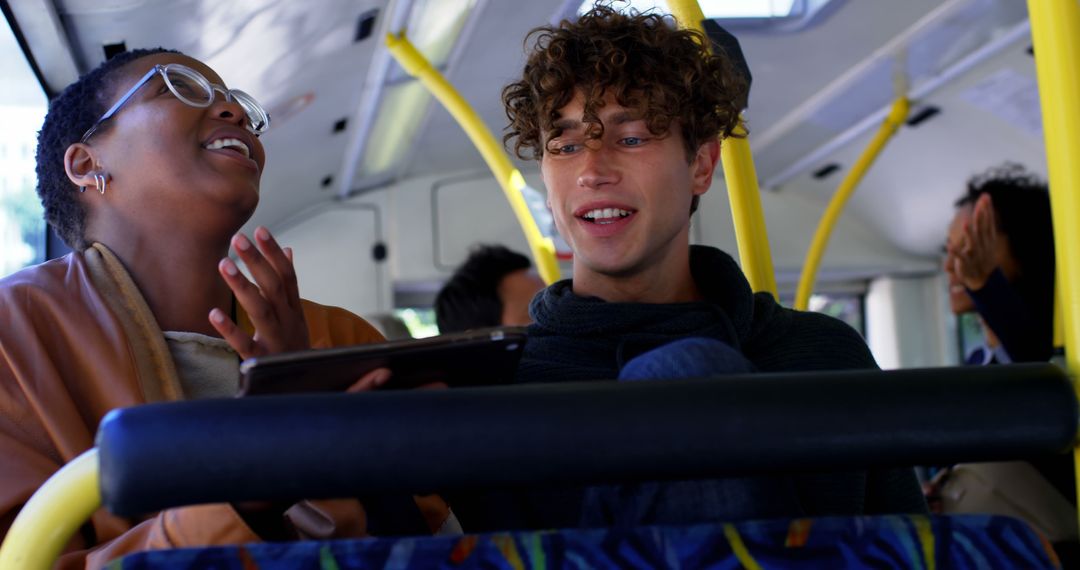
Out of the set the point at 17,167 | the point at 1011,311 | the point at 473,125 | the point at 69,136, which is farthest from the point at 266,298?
the point at 473,125

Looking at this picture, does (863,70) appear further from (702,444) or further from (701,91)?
(702,444)

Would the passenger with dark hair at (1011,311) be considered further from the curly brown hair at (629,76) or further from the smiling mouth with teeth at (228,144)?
the smiling mouth with teeth at (228,144)

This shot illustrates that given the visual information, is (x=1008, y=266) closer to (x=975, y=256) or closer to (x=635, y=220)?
(x=975, y=256)

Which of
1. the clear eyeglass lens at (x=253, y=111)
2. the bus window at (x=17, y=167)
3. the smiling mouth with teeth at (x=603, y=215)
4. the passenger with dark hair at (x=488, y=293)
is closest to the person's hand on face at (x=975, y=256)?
the passenger with dark hair at (x=488, y=293)

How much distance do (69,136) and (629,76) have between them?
1.09 meters

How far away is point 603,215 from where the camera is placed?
5.92 feet

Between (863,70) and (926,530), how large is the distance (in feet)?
15.5

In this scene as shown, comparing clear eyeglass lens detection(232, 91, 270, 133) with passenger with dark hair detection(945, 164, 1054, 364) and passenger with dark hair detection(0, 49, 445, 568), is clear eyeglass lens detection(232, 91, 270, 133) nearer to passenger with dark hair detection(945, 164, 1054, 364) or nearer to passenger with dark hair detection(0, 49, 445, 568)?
passenger with dark hair detection(0, 49, 445, 568)

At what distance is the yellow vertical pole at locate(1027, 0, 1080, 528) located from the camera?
1.07m

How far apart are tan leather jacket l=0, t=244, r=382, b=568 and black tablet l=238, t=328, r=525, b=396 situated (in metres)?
0.41

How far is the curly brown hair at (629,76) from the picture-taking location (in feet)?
5.97

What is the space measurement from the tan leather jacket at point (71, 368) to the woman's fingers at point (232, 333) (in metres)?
0.26

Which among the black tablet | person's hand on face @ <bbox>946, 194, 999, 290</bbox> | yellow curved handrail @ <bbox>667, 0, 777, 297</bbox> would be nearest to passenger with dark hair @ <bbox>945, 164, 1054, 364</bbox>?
person's hand on face @ <bbox>946, 194, 999, 290</bbox>

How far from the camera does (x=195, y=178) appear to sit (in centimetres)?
198
